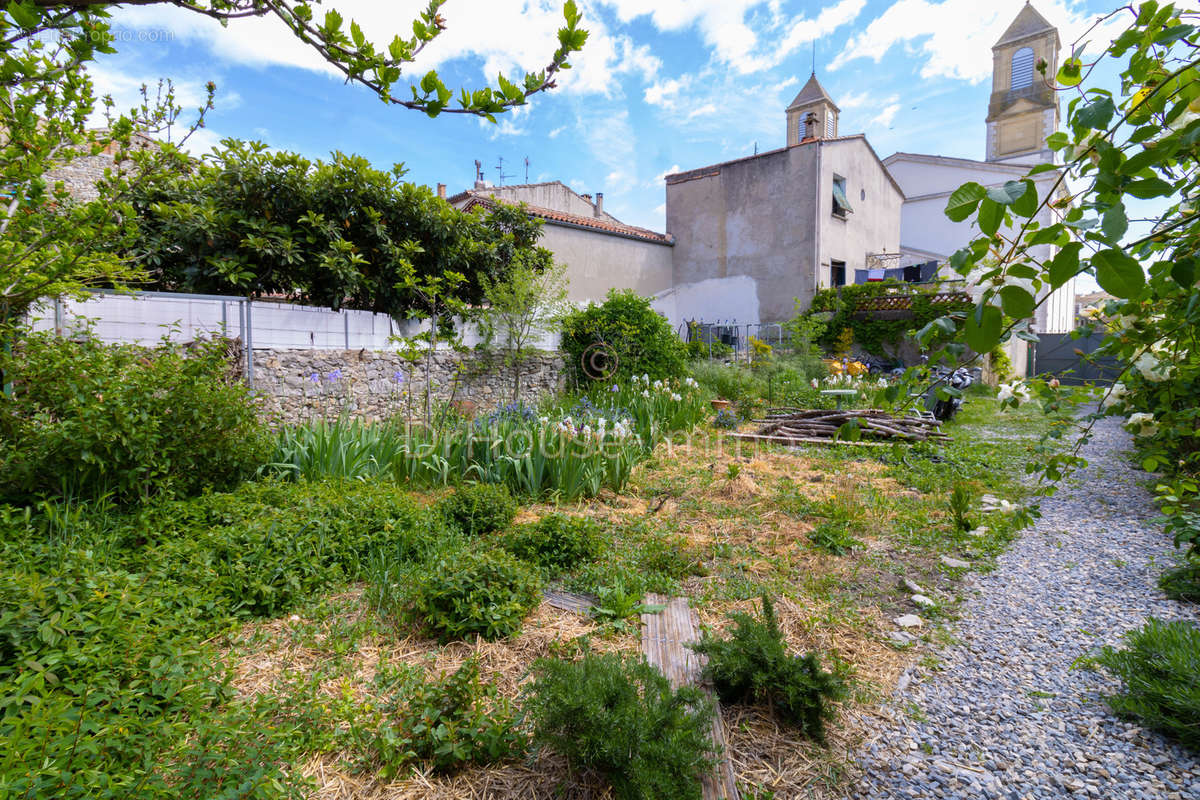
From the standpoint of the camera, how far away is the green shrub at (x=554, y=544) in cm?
333

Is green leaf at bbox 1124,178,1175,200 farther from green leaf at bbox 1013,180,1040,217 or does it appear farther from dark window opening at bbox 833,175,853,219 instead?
dark window opening at bbox 833,175,853,219

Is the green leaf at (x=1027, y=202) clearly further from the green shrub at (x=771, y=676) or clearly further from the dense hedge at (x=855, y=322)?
the dense hedge at (x=855, y=322)

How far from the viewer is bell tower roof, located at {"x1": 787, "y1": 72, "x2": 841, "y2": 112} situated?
760 inches

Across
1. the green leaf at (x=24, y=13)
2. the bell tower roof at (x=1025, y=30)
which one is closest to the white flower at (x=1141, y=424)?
the green leaf at (x=24, y=13)

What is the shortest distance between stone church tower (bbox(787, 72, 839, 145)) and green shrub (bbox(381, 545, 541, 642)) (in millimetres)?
20024

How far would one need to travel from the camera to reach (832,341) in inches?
599

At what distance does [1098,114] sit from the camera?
2.67ft

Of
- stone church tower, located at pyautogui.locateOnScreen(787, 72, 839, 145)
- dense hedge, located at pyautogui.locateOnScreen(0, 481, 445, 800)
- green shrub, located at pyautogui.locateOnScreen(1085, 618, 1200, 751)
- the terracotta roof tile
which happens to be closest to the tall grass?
dense hedge, located at pyautogui.locateOnScreen(0, 481, 445, 800)

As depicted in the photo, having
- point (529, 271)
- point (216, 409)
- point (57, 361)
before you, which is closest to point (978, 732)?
point (216, 409)

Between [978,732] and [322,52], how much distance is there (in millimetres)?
3121

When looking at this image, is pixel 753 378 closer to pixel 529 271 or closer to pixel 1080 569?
pixel 529 271

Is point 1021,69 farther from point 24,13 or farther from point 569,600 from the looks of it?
point 24,13

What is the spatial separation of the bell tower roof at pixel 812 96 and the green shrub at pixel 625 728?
22513 millimetres

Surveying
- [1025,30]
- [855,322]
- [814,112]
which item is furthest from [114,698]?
[1025,30]
